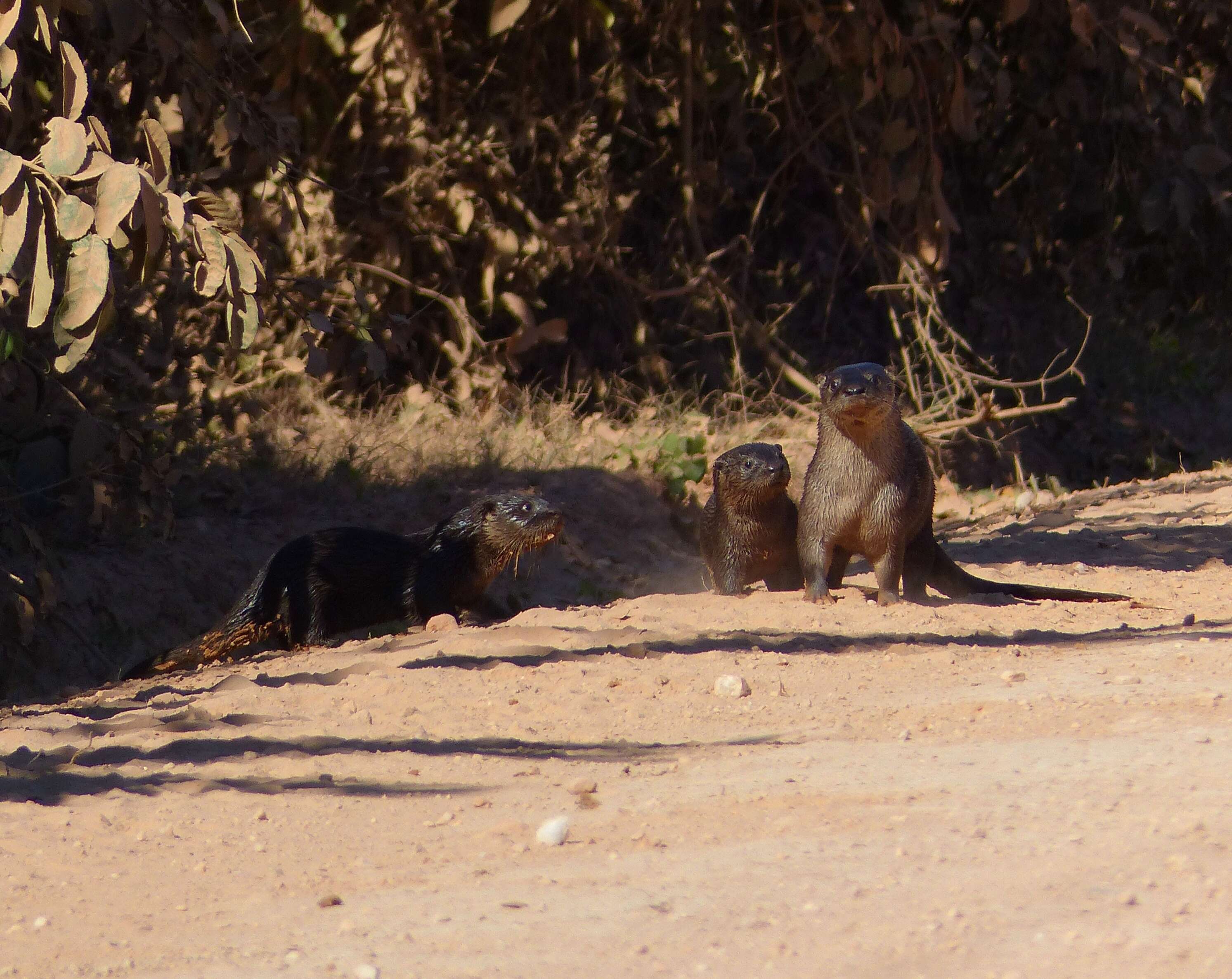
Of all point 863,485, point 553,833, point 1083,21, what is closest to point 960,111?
point 1083,21

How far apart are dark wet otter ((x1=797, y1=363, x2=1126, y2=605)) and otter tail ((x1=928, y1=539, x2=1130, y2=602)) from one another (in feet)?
1.23

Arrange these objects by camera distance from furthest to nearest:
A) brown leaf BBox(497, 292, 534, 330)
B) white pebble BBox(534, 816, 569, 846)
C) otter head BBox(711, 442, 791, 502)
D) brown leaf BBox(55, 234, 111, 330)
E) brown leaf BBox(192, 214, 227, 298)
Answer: brown leaf BBox(497, 292, 534, 330) < otter head BBox(711, 442, 791, 502) < brown leaf BBox(192, 214, 227, 298) < brown leaf BBox(55, 234, 111, 330) < white pebble BBox(534, 816, 569, 846)

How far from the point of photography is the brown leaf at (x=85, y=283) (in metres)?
2.70

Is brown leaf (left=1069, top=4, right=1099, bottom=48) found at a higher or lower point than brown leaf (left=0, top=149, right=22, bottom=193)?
higher

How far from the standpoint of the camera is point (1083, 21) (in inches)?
298

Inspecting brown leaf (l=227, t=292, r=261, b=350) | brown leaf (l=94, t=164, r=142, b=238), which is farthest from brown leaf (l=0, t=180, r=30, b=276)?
brown leaf (l=227, t=292, r=261, b=350)

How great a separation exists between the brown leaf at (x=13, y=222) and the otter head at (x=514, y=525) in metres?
3.32

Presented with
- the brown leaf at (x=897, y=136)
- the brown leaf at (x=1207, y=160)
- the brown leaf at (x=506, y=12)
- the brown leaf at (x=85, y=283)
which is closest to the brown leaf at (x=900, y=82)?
the brown leaf at (x=897, y=136)

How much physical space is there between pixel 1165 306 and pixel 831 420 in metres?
6.09

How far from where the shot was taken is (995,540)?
22.4 feet

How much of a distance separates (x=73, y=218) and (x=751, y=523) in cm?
303

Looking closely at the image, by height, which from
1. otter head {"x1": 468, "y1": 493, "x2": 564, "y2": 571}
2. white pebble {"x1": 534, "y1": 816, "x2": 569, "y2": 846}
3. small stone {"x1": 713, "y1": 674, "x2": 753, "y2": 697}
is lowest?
small stone {"x1": 713, "y1": 674, "x2": 753, "y2": 697}

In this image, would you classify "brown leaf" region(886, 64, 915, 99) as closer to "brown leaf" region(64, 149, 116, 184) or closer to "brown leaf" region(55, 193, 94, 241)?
"brown leaf" region(64, 149, 116, 184)

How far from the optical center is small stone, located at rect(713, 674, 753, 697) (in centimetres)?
365
